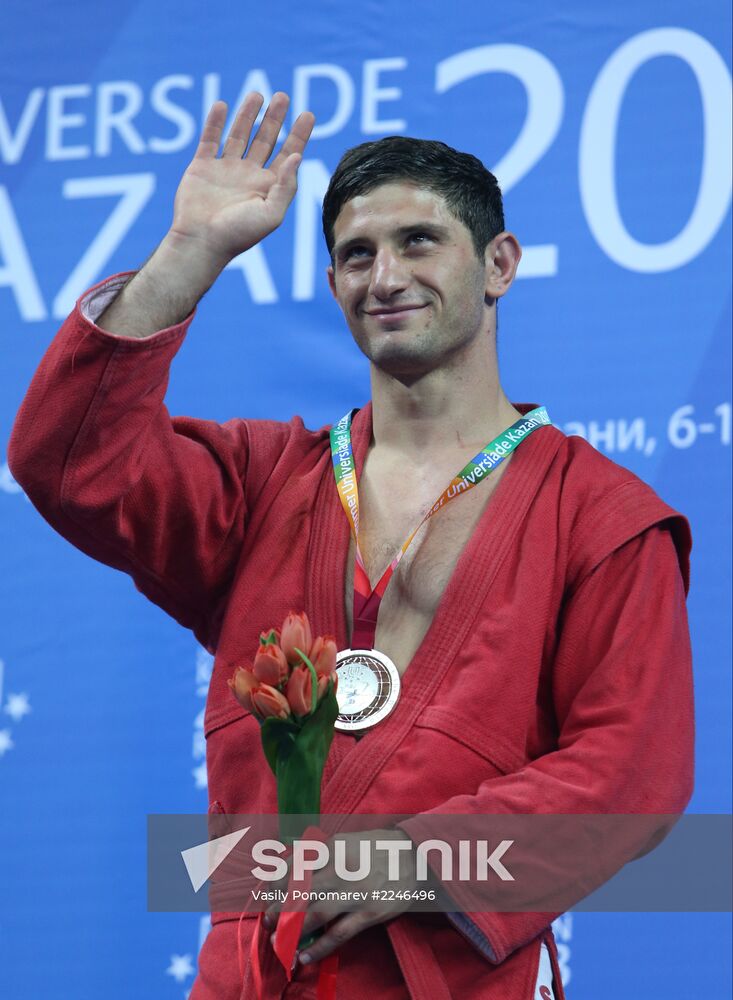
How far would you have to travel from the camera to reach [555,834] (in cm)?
188

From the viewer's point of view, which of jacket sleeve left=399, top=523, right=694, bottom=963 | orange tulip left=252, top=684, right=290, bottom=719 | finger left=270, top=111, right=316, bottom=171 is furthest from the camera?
finger left=270, top=111, right=316, bottom=171

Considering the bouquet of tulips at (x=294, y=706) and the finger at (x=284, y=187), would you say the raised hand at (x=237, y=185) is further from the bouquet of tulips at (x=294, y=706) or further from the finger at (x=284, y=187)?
the bouquet of tulips at (x=294, y=706)

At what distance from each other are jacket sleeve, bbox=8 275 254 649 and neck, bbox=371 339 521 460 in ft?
0.72

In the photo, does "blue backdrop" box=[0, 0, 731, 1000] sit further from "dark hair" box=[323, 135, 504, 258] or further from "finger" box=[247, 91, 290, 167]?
"finger" box=[247, 91, 290, 167]

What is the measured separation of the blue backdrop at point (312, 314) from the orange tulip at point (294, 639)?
3.61ft

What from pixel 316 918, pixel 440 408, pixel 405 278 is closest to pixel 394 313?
pixel 405 278

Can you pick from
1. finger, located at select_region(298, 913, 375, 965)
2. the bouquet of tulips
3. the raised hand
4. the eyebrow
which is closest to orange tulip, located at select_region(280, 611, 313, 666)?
the bouquet of tulips

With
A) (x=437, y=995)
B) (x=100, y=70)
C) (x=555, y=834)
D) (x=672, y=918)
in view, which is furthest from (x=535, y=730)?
(x=100, y=70)

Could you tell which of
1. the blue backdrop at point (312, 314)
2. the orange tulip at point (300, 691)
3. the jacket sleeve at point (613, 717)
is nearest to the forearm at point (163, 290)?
the orange tulip at point (300, 691)

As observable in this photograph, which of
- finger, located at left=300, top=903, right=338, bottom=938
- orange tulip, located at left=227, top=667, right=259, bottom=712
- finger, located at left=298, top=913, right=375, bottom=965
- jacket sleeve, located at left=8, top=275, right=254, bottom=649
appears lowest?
finger, located at left=298, top=913, right=375, bottom=965

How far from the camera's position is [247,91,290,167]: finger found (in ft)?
6.86

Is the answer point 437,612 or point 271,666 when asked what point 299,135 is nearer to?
point 437,612

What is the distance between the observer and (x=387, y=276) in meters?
2.14

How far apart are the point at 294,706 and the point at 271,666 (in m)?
0.05
